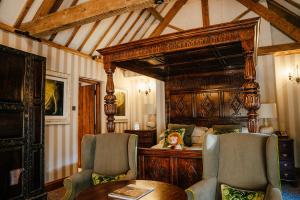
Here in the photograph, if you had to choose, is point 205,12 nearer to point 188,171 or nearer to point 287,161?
point 287,161

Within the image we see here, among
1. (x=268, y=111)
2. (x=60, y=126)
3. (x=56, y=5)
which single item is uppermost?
(x=56, y=5)

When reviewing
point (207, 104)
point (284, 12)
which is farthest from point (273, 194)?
point (284, 12)

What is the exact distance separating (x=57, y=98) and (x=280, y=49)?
4.77 m

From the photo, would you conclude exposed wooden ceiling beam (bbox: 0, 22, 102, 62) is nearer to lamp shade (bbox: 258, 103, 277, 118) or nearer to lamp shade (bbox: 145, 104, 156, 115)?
lamp shade (bbox: 145, 104, 156, 115)

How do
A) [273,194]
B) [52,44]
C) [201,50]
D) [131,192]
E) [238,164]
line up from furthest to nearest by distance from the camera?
1. [52,44]
2. [201,50]
3. [238,164]
4. [131,192]
5. [273,194]

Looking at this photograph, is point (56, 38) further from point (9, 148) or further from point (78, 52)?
point (9, 148)

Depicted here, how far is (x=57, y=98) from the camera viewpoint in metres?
4.44

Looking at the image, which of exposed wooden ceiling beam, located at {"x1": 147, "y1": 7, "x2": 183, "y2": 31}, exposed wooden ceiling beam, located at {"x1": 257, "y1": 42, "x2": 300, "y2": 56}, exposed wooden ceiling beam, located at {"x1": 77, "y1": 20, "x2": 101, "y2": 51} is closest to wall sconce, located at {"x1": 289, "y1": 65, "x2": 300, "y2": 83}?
exposed wooden ceiling beam, located at {"x1": 257, "y1": 42, "x2": 300, "y2": 56}

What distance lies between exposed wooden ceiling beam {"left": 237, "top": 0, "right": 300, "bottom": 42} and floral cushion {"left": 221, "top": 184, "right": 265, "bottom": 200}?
3.96m

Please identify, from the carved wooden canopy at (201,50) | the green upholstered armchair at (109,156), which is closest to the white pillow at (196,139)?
the carved wooden canopy at (201,50)

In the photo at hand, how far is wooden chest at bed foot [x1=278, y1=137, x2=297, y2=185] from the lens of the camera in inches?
160

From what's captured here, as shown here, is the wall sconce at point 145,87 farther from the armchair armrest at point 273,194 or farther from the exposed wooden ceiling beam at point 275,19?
the armchair armrest at point 273,194

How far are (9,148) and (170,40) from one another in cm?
254

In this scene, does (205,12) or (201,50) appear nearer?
(201,50)
